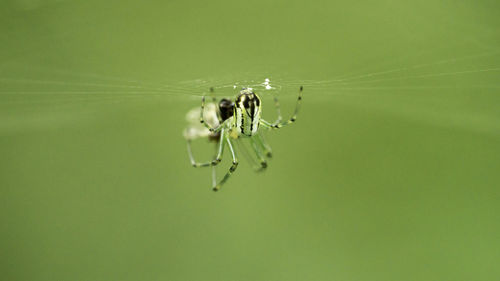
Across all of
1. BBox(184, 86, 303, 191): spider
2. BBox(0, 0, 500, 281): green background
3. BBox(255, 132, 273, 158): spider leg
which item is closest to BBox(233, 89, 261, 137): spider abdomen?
BBox(184, 86, 303, 191): spider

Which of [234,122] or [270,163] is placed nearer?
[234,122]

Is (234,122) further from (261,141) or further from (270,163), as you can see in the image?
(270,163)

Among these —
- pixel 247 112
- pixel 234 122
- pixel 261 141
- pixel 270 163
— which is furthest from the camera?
pixel 270 163

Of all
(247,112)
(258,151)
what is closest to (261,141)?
(258,151)

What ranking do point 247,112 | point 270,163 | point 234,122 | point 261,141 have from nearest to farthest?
1. point 247,112
2. point 234,122
3. point 261,141
4. point 270,163

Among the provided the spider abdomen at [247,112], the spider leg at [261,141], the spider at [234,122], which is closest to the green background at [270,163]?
the spider leg at [261,141]

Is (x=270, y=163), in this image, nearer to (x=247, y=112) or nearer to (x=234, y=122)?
(x=234, y=122)

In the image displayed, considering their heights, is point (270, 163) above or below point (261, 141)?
below

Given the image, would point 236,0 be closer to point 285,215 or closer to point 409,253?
point 285,215

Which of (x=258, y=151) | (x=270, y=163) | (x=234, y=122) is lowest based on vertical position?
(x=270, y=163)

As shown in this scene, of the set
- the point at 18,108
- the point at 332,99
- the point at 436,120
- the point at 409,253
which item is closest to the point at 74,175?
the point at 18,108
